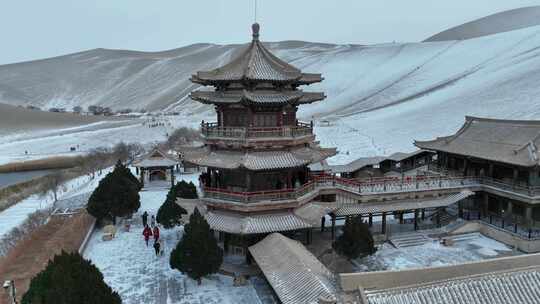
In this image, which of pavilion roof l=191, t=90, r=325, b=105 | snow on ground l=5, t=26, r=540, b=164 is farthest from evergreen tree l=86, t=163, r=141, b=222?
snow on ground l=5, t=26, r=540, b=164

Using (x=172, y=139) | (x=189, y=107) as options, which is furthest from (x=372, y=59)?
(x=172, y=139)

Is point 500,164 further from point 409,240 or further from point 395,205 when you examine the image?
point 409,240

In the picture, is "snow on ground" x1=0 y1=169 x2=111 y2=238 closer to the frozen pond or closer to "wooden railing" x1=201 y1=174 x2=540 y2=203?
the frozen pond

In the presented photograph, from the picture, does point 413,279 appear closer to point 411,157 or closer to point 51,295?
point 51,295

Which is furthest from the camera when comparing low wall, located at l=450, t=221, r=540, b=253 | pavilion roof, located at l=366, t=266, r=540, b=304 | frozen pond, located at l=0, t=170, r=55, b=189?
frozen pond, located at l=0, t=170, r=55, b=189

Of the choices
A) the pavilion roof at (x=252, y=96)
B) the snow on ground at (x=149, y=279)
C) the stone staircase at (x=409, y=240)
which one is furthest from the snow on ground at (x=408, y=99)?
the snow on ground at (x=149, y=279)

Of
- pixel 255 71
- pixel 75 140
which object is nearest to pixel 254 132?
pixel 255 71
